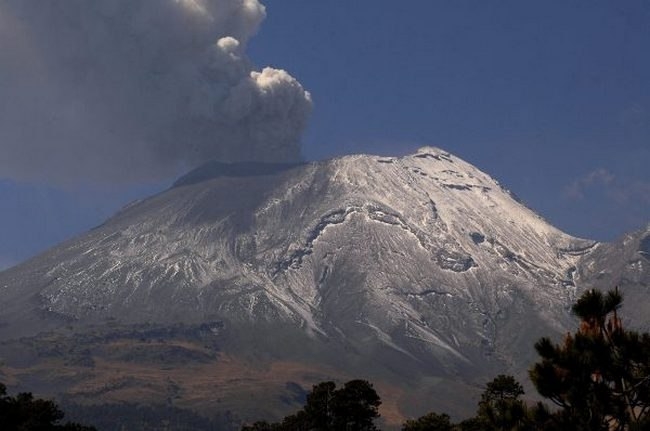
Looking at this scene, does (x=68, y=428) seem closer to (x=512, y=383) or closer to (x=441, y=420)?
(x=441, y=420)

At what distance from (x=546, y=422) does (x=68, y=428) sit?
169ft

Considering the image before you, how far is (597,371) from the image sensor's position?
3306cm

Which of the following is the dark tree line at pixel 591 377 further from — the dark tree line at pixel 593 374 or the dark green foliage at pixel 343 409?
the dark green foliage at pixel 343 409

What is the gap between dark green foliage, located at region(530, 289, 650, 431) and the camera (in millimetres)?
32469

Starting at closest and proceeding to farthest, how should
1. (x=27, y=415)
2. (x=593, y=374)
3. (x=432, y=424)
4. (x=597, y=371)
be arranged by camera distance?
(x=597, y=371) → (x=593, y=374) → (x=27, y=415) → (x=432, y=424)

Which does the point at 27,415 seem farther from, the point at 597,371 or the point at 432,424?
the point at 597,371

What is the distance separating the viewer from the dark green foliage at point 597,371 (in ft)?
107

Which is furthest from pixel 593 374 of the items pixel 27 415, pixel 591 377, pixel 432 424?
pixel 27 415

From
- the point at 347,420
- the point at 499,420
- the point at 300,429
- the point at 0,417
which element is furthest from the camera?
the point at 300,429

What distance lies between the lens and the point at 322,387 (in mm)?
78562

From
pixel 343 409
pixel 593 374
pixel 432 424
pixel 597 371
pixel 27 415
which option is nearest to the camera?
pixel 597 371

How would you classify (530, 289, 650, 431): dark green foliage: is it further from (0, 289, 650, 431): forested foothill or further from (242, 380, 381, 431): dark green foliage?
(242, 380, 381, 431): dark green foliage

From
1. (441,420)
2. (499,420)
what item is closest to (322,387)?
(441,420)

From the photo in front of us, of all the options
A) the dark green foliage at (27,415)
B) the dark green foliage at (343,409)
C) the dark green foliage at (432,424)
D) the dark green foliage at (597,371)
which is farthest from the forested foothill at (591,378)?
the dark green foliage at (27,415)
